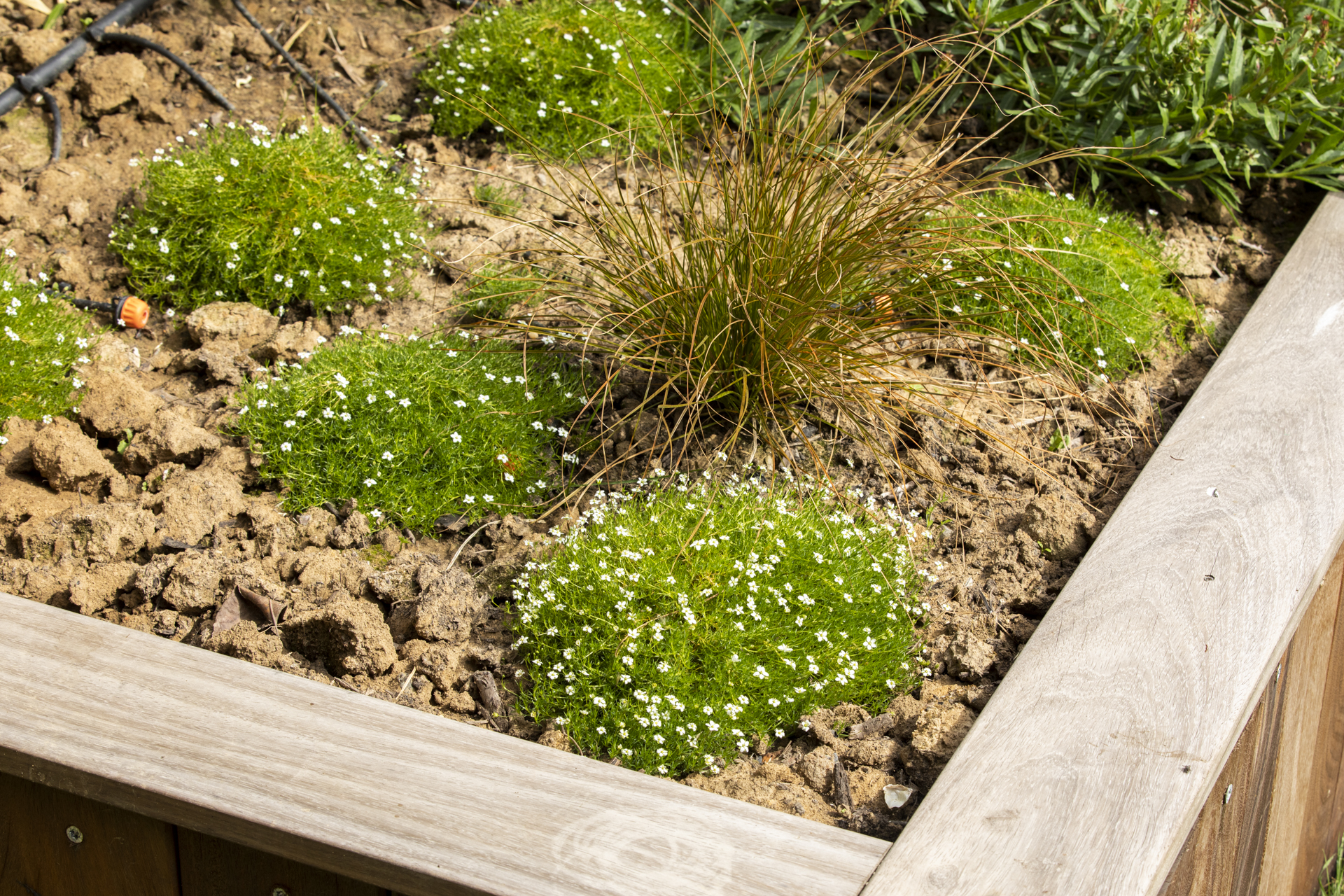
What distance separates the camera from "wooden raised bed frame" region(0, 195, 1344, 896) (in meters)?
1.34

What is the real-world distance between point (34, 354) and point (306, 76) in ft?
5.37

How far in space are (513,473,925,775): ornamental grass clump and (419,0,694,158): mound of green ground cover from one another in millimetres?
1806

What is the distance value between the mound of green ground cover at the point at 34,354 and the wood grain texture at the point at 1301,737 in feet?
9.71

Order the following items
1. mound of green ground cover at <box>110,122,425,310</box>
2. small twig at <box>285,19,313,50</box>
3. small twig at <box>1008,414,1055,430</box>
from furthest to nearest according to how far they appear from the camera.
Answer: small twig at <box>285,19,313,50</box>, mound of green ground cover at <box>110,122,425,310</box>, small twig at <box>1008,414,1055,430</box>

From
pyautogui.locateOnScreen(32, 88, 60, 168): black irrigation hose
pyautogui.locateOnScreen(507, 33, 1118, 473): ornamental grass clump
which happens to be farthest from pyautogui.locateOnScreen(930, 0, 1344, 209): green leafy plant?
pyautogui.locateOnScreen(32, 88, 60, 168): black irrigation hose

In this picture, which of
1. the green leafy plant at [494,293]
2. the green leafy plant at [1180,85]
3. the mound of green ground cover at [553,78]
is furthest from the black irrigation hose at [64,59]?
the green leafy plant at [1180,85]

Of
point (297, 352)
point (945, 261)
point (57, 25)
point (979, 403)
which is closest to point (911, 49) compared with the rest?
point (945, 261)

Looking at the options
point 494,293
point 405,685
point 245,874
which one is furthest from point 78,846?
point 494,293

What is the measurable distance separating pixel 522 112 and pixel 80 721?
2.65 metres

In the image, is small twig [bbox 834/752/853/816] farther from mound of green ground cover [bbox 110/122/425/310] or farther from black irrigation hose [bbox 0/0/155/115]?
black irrigation hose [bbox 0/0/155/115]

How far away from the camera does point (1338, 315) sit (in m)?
2.64

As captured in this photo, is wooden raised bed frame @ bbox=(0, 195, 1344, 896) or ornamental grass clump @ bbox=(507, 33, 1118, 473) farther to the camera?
ornamental grass clump @ bbox=(507, 33, 1118, 473)

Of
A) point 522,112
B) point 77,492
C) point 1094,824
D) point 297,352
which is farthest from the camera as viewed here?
point 522,112

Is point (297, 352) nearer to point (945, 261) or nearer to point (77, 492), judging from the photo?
point (77, 492)
